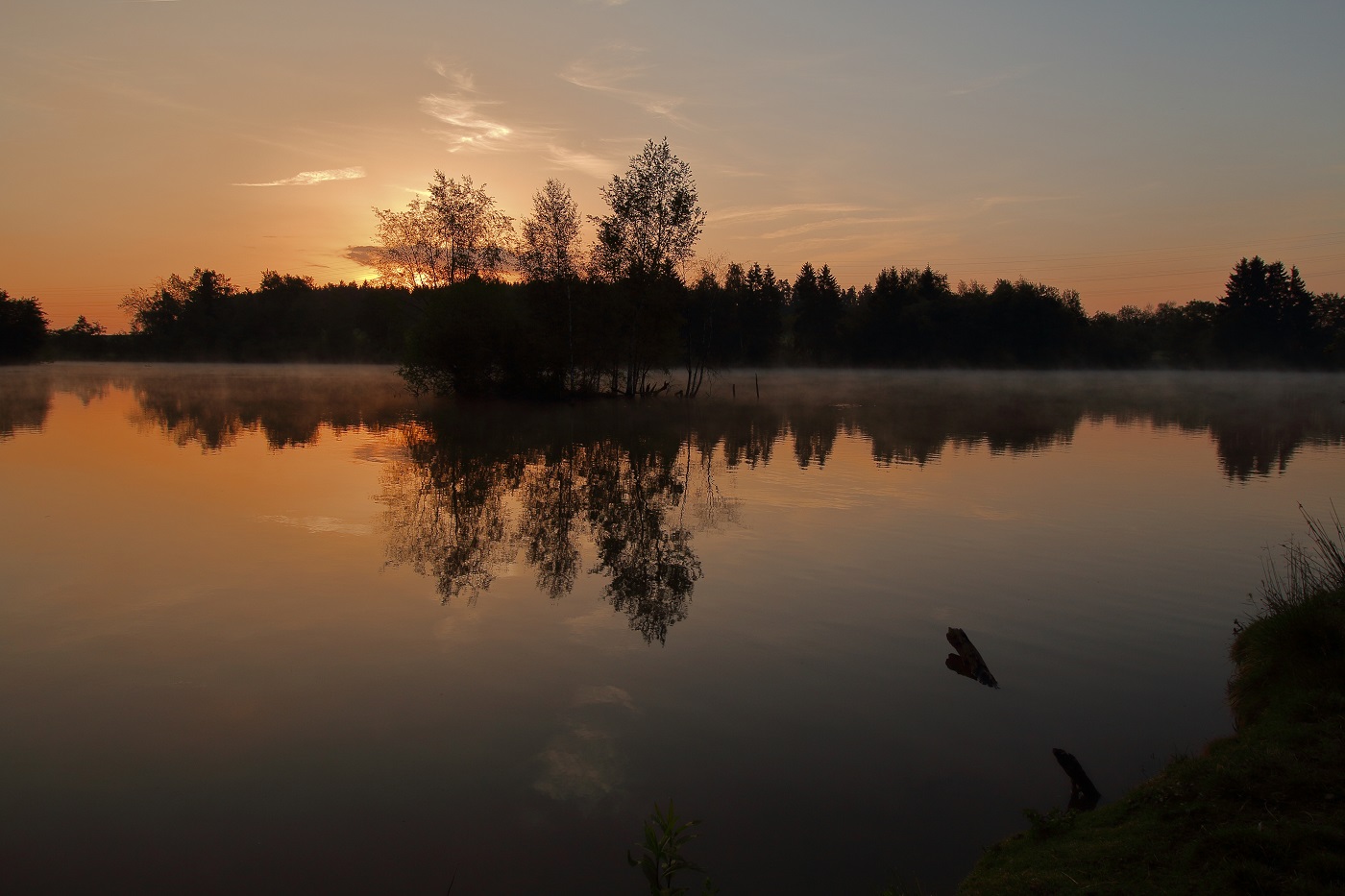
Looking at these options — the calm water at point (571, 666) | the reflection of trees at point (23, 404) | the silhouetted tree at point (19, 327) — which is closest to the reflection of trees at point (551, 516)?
the calm water at point (571, 666)

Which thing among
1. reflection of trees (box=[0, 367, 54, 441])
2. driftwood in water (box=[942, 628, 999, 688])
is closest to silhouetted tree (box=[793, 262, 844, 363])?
reflection of trees (box=[0, 367, 54, 441])

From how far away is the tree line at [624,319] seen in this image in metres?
55.2

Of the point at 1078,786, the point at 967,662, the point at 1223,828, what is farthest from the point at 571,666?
the point at 1223,828

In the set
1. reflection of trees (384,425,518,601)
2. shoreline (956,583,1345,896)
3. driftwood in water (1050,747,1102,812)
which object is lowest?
driftwood in water (1050,747,1102,812)

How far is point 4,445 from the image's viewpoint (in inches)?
1025

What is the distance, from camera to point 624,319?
56875mm

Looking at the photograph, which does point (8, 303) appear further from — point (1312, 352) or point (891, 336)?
point (1312, 352)

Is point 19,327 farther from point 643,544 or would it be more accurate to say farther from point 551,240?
point 643,544

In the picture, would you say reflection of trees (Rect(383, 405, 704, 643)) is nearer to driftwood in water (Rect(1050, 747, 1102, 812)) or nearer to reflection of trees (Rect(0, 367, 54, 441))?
driftwood in water (Rect(1050, 747, 1102, 812))

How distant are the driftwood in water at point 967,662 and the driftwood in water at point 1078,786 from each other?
1.92 meters

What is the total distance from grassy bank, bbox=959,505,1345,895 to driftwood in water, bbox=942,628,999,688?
2174mm

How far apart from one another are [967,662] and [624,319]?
49.7 meters

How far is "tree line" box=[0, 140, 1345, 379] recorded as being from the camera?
55.2 meters

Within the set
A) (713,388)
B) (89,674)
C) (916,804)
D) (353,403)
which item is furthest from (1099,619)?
(713,388)
